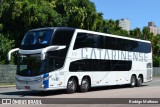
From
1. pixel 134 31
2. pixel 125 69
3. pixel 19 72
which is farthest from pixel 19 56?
pixel 134 31

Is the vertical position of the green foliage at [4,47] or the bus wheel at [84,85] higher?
the green foliage at [4,47]

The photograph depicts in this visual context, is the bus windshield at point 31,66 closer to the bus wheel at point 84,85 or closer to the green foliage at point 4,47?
the bus wheel at point 84,85

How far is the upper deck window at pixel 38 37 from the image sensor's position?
22241mm

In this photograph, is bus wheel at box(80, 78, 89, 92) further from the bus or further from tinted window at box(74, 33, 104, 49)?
tinted window at box(74, 33, 104, 49)

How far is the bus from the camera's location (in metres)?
22.0

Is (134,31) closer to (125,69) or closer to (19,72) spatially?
(125,69)

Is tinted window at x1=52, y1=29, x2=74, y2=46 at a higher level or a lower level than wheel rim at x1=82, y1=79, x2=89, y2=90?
higher

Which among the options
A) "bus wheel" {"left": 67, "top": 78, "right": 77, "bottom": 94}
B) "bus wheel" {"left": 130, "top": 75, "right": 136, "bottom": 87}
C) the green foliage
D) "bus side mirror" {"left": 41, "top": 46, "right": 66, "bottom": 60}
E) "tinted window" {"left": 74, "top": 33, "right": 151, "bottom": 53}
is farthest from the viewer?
the green foliage

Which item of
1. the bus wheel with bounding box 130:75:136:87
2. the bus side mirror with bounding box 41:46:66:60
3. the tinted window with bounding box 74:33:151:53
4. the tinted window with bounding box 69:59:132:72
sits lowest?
the bus wheel with bounding box 130:75:136:87

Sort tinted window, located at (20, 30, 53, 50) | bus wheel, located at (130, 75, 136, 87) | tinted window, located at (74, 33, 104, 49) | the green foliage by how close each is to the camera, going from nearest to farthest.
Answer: tinted window, located at (20, 30, 53, 50), tinted window, located at (74, 33, 104, 49), bus wheel, located at (130, 75, 136, 87), the green foliage

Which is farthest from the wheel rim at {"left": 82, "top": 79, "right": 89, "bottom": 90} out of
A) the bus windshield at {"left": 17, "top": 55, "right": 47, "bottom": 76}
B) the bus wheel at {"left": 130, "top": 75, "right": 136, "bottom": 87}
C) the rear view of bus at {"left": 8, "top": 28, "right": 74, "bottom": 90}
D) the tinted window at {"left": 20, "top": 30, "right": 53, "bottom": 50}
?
the bus wheel at {"left": 130, "top": 75, "right": 136, "bottom": 87}

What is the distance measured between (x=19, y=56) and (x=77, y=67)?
144 inches

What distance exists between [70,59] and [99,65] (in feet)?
11.5

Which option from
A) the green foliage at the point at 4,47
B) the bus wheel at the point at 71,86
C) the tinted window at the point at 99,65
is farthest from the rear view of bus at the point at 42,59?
the green foliage at the point at 4,47
